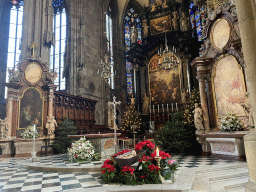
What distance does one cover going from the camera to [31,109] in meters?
11.9

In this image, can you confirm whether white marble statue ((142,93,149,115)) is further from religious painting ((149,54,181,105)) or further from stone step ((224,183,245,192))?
stone step ((224,183,245,192))

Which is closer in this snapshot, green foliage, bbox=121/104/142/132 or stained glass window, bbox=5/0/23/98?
green foliage, bbox=121/104/142/132

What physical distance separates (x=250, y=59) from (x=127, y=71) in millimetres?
23137

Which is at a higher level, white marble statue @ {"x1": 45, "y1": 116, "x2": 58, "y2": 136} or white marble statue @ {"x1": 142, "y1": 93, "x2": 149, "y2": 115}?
white marble statue @ {"x1": 142, "y1": 93, "x2": 149, "y2": 115}

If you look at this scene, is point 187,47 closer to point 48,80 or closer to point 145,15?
point 145,15

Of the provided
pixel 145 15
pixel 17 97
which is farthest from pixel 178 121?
pixel 145 15

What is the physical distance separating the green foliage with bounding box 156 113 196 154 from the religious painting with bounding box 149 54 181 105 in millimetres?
8099

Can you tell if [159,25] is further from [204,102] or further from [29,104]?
[29,104]

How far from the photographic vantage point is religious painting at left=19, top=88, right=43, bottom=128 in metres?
11.5

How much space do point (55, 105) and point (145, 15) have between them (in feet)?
45.0

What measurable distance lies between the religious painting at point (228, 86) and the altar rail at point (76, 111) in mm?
8307

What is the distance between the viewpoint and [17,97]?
1159cm

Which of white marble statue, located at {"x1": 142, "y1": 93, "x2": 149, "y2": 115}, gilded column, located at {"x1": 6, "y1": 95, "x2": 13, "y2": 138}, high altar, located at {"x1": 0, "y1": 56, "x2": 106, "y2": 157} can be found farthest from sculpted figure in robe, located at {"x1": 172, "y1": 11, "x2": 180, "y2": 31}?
gilded column, located at {"x1": 6, "y1": 95, "x2": 13, "y2": 138}

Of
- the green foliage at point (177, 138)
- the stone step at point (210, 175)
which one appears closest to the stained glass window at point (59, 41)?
the green foliage at point (177, 138)
